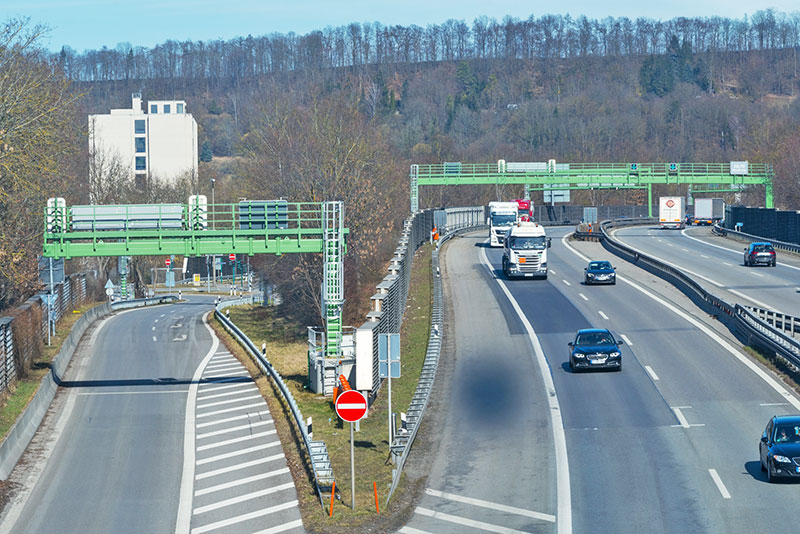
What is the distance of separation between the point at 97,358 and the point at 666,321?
24325mm

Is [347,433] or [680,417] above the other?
[680,417]

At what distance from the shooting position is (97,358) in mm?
45875

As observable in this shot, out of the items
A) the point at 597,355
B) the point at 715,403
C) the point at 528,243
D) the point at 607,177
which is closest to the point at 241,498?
the point at 715,403

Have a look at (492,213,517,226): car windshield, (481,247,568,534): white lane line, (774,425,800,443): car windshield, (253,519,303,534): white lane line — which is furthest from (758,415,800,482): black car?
(492,213,517,226): car windshield

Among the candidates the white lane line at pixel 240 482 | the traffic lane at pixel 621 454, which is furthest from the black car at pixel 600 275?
the white lane line at pixel 240 482

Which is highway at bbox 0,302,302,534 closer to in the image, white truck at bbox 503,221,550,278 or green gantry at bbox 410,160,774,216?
white truck at bbox 503,221,550,278

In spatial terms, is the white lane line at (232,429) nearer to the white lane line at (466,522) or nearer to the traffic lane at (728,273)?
the white lane line at (466,522)

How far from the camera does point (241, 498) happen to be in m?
22.2

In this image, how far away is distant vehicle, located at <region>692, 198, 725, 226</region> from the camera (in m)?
106

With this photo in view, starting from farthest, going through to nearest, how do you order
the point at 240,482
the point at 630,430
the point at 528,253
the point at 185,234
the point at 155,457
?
the point at 528,253
the point at 185,234
the point at 155,457
the point at 630,430
the point at 240,482

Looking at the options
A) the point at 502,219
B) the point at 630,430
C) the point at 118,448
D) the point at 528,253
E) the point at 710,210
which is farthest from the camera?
the point at 710,210

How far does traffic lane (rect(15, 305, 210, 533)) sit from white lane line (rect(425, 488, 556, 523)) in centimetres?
534

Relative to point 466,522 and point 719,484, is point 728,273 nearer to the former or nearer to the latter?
point 719,484

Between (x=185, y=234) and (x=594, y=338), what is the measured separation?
46.7ft
